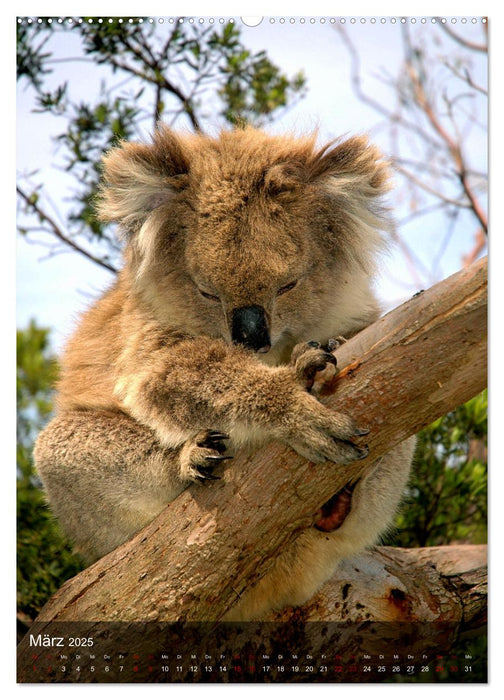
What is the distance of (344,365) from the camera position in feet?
6.70

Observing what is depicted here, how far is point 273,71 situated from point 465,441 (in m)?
1.82

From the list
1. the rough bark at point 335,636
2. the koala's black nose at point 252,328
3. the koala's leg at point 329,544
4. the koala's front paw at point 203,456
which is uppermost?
→ the koala's black nose at point 252,328

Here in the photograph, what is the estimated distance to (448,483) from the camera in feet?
11.3

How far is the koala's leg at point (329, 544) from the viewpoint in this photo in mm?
2484

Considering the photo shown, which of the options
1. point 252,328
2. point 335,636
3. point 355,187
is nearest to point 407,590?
point 335,636

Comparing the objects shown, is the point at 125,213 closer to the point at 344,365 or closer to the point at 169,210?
the point at 169,210

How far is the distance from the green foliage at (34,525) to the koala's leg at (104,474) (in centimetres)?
52

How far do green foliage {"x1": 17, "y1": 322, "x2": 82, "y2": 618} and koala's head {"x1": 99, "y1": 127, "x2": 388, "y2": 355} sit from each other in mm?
1131

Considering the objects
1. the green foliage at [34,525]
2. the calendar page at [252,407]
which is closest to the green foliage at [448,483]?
the calendar page at [252,407]

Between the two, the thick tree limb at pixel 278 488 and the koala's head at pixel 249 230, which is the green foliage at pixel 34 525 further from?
the koala's head at pixel 249 230

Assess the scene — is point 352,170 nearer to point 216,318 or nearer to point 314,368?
point 216,318

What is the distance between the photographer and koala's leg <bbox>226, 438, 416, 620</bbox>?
2.48m

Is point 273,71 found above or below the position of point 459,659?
above

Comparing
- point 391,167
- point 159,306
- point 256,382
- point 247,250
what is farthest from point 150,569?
point 391,167
